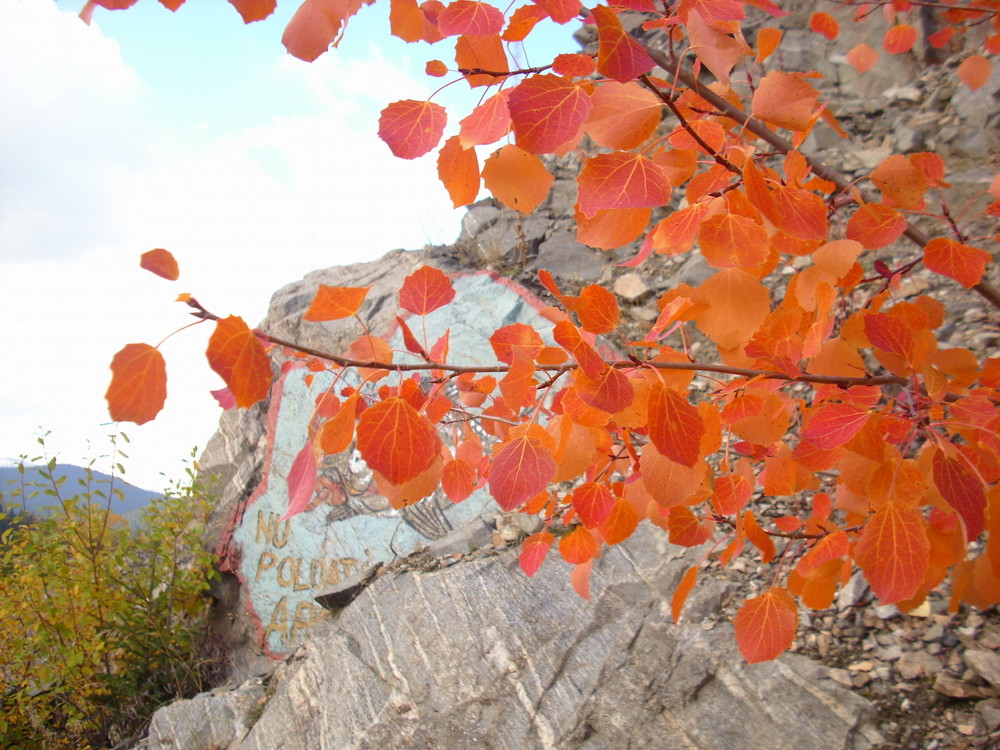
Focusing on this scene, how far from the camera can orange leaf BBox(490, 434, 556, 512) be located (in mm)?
616

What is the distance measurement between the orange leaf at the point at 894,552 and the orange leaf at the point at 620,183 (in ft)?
1.38

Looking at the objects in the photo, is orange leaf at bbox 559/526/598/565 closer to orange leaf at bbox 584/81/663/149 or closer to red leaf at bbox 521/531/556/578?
red leaf at bbox 521/531/556/578

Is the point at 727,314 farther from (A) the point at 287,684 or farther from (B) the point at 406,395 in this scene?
(A) the point at 287,684

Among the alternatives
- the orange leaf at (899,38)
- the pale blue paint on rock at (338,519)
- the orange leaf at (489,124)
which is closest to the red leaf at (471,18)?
the orange leaf at (489,124)

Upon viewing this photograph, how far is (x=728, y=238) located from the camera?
641 millimetres

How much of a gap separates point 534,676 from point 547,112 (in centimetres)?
132

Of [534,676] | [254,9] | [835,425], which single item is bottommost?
[534,676]

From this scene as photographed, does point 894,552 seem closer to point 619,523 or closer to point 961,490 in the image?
point 961,490

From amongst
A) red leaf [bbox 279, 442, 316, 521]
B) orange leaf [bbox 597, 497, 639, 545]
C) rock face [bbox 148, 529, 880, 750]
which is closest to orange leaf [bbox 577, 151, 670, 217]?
red leaf [bbox 279, 442, 316, 521]

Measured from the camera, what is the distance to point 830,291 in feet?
2.31

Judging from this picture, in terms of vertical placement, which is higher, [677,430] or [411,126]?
[411,126]

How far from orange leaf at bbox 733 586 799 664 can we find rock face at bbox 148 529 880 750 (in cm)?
54

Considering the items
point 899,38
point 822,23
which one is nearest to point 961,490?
point 822,23

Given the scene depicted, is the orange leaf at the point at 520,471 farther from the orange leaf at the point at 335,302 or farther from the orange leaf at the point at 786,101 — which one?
the orange leaf at the point at 786,101
